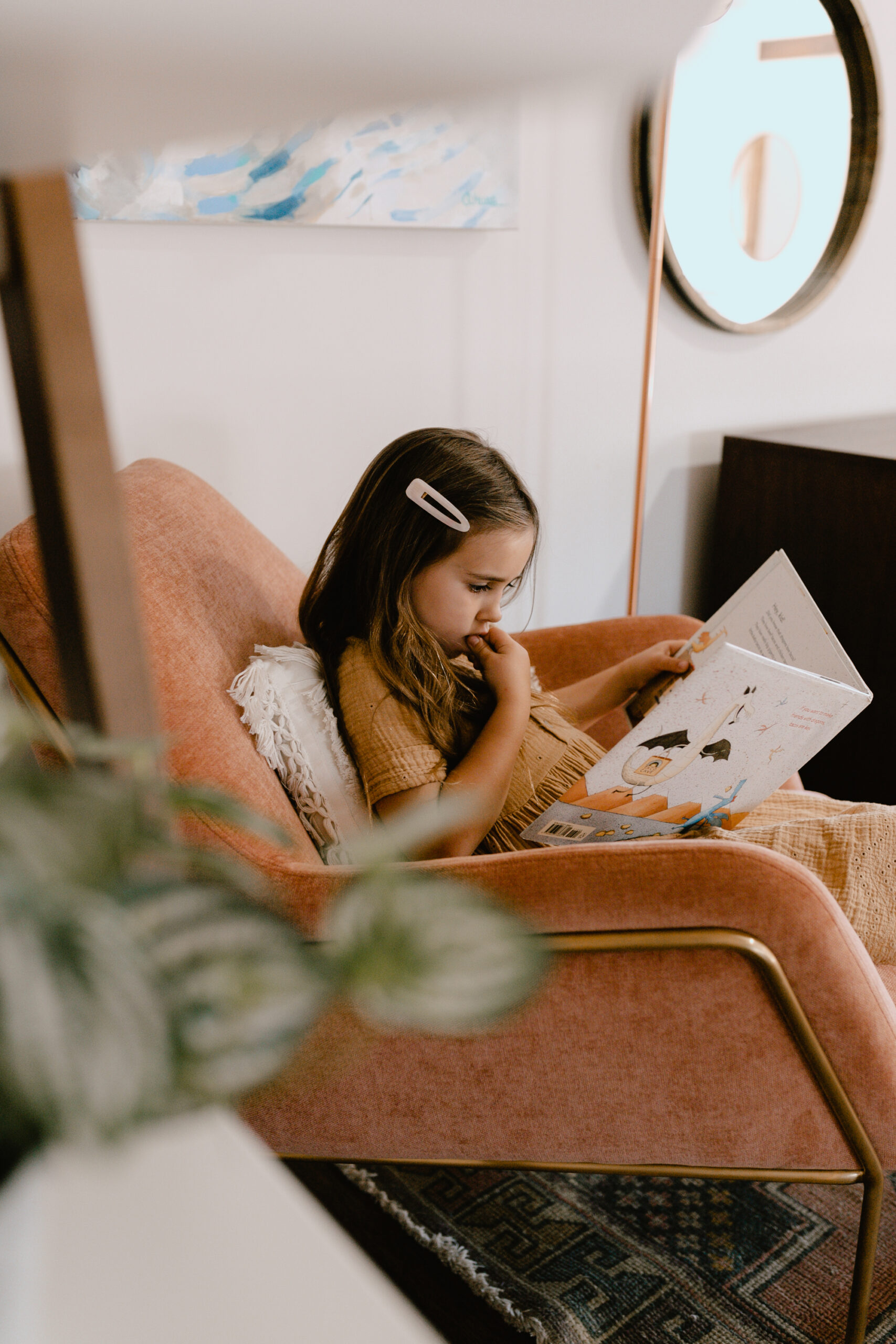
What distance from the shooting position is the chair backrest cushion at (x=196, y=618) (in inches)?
33.8

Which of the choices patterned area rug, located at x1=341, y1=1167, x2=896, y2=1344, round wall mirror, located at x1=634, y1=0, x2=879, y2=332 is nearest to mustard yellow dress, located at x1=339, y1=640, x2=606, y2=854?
patterned area rug, located at x1=341, y1=1167, x2=896, y2=1344

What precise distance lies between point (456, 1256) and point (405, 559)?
80cm

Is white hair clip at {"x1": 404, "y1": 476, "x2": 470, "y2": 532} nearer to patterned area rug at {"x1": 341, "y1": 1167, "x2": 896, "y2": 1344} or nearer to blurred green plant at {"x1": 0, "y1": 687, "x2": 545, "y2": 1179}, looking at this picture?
patterned area rug at {"x1": 341, "y1": 1167, "x2": 896, "y2": 1344}

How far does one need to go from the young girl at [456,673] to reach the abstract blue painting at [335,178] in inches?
19.4

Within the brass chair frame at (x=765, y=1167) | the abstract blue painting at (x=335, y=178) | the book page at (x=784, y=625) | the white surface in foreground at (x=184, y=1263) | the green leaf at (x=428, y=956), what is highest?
the abstract blue painting at (x=335, y=178)

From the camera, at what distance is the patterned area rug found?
3.43ft

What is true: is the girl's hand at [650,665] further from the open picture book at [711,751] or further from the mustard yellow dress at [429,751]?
the open picture book at [711,751]

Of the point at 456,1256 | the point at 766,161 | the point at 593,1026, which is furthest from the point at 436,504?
the point at 766,161

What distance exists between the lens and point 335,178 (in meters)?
1.48

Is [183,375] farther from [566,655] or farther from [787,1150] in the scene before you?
[787,1150]

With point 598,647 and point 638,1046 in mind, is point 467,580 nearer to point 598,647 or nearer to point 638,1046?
point 598,647

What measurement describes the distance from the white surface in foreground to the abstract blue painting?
125 centimetres

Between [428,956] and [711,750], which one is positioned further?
[711,750]

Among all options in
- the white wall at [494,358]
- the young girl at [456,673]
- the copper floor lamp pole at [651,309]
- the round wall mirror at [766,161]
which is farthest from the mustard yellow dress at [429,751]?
the round wall mirror at [766,161]
